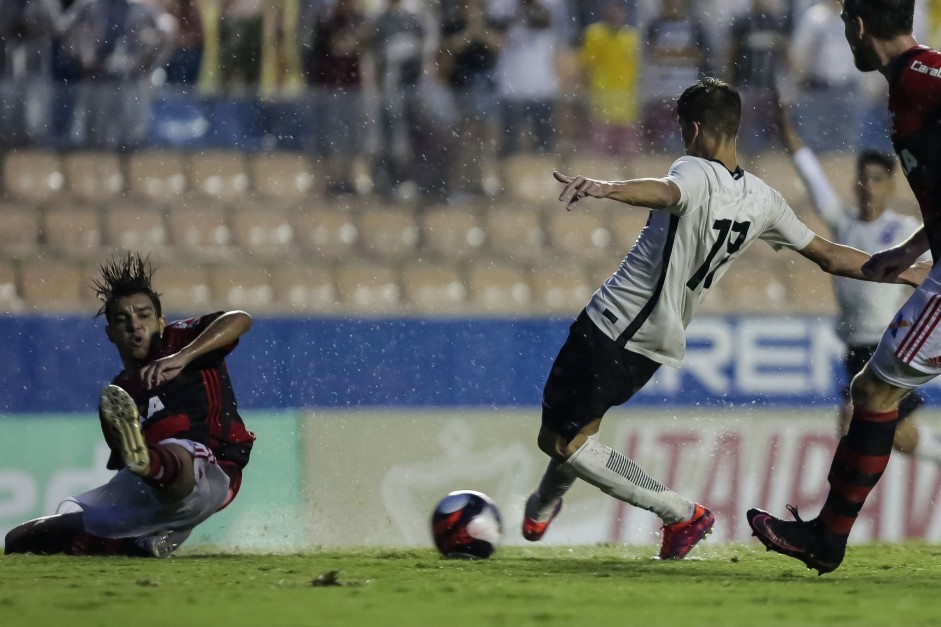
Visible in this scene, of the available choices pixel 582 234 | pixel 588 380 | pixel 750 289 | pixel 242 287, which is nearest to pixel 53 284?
pixel 242 287

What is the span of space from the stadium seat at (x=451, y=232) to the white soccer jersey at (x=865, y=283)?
8.92 feet

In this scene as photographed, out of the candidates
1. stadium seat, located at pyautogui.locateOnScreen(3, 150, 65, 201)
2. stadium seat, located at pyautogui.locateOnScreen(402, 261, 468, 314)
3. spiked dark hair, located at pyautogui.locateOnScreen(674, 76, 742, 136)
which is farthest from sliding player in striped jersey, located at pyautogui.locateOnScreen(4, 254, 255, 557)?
stadium seat, located at pyautogui.locateOnScreen(3, 150, 65, 201)

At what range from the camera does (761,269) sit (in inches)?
400

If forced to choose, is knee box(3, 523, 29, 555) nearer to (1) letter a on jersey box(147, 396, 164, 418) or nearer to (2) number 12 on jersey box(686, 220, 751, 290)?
(1) letter a on jersey box(147, 396, 164, 418)

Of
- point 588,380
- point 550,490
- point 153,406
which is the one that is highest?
point 588,380

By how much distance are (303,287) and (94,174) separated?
1.72 m

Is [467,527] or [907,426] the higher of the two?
[907,426]

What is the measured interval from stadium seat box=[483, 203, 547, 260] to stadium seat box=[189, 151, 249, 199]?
1707 mm

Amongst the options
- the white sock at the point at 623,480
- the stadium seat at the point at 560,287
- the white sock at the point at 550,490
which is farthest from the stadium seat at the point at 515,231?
the white sock at the point at 623,480

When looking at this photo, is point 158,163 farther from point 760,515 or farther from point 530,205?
point 760,515

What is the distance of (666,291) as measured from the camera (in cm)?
577

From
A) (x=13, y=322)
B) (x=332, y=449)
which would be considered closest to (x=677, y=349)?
(x=332, y=449)

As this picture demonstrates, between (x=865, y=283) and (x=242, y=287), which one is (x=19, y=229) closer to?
(x=242, y=287)

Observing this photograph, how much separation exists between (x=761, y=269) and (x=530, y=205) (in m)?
1.63
